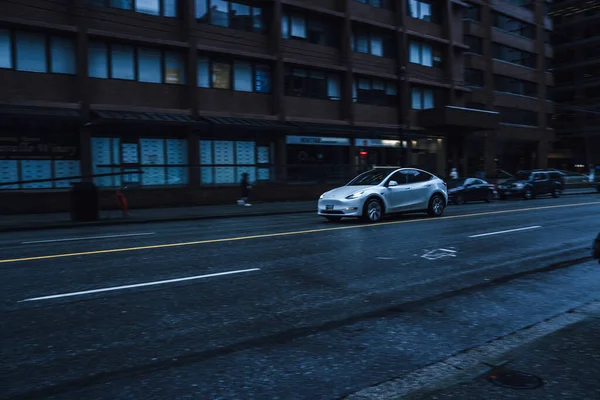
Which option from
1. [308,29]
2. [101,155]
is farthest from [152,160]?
[308,29]

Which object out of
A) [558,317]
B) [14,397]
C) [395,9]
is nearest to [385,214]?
[558,317]

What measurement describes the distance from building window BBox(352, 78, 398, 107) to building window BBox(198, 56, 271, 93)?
7.55m

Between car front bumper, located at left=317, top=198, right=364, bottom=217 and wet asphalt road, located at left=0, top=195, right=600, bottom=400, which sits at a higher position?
car front bumper, located at left=317, top=198, right=364, bottom=217

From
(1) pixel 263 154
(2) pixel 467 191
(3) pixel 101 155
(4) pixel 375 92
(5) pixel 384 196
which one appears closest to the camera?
(5) pixel 384 196

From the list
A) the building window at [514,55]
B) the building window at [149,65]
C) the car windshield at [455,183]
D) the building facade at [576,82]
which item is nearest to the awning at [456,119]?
the building window at [514,55]

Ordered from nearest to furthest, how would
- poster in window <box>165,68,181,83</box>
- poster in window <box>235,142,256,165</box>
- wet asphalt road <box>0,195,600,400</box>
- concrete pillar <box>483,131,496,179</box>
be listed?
1. wet asphalt road <box>0,195,600,400</box>
2. poster in window <box>165,68,181,83</box>
3. poster in window <box>235,142,256,165</box>
4. concrete pillar <box>483,131,496,179</box>

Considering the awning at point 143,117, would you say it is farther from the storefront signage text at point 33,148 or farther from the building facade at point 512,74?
the building facade at point 512,74

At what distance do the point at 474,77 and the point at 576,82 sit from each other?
27427 mm

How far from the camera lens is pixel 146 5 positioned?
25.3 meters

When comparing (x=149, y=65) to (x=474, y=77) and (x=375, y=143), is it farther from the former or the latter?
(x=474, y=77)

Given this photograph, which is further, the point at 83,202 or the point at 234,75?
the point at 234,75

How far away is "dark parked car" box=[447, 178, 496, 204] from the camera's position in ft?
84.5

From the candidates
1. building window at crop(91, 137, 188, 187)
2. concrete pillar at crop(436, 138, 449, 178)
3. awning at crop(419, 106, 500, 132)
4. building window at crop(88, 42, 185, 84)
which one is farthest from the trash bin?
concrete pillar at crop(436, 138, 449, 178)

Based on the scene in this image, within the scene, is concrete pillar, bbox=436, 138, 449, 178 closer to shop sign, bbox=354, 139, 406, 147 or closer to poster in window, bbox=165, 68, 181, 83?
shop sign, bbox=354, 139, 406, 147
